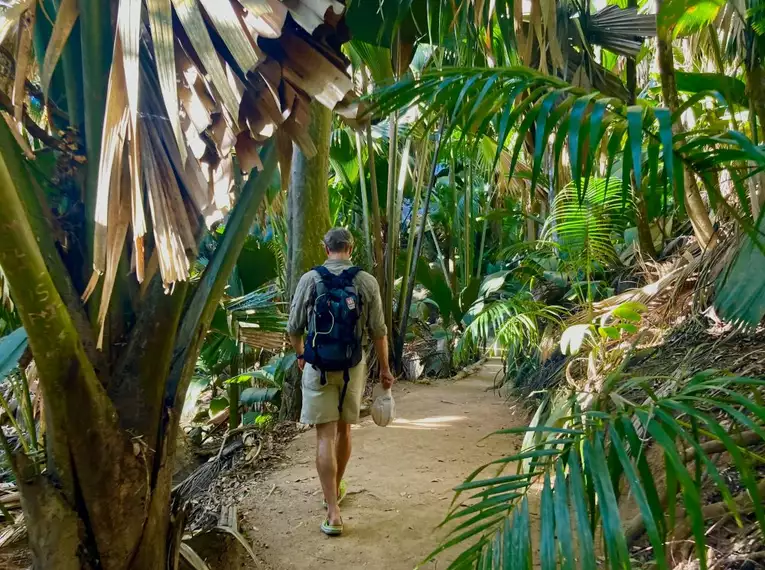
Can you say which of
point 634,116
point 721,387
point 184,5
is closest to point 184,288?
point 184,5

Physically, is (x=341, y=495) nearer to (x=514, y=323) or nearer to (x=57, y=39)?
(x=514, y=323)

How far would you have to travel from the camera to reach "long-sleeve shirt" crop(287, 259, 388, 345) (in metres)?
2.44

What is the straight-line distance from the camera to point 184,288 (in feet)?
4.99

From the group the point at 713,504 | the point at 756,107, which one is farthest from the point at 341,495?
the point at 756,107

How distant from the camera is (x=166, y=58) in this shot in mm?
1100

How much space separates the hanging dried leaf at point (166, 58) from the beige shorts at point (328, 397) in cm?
145

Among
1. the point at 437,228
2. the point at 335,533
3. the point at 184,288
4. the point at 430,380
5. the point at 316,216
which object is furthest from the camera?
the point at 437,228

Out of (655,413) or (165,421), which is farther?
(165,421)

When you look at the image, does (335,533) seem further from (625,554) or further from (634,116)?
(634,116)

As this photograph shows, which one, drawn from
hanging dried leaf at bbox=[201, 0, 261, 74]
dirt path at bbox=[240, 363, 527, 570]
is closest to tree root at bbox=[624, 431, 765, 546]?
dirt path at bbox=[240, 363, 527, 570]

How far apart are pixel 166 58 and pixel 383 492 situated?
2312 mm

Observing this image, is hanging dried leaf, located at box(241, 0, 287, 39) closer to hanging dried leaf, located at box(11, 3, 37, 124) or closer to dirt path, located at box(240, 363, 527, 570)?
hanging dried leaf, located at box(11, 3, 37, 124)

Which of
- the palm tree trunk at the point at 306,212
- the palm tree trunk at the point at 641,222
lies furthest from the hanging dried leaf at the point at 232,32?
the palm tree trunk at the point at 641,222

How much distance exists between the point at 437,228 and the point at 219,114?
9.79 m
